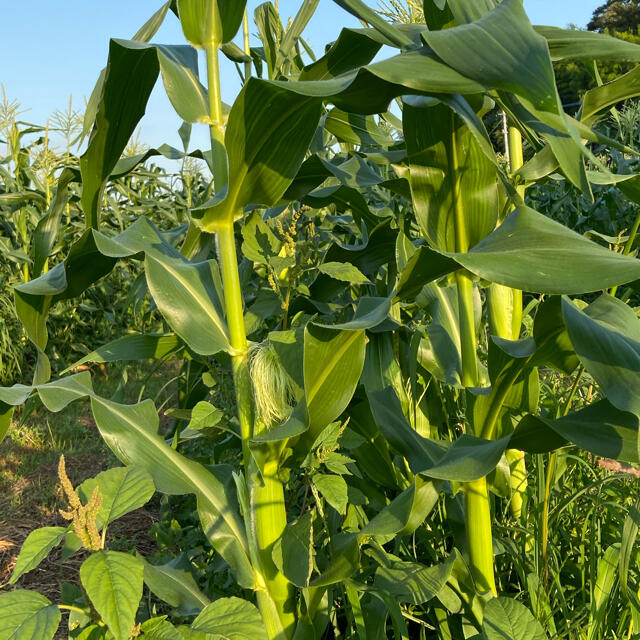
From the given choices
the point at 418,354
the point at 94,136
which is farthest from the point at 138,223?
the point at 418,354

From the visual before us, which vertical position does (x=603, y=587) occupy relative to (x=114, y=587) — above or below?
below

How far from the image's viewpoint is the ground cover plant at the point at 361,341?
0.87 m

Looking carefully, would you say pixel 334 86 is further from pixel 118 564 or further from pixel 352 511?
pixel 352 511

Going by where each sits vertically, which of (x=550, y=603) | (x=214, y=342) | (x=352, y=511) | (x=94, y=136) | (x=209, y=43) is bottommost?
(x=550, y=603)

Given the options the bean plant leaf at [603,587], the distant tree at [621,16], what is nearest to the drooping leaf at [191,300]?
the bean plant leaf at [603,587]

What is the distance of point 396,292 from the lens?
1044 millimetres

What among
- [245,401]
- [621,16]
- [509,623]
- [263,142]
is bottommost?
[509,623]

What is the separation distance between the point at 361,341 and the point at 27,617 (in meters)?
0.60

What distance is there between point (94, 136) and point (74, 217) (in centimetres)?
382

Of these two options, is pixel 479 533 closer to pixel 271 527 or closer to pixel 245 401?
pixel 271 527

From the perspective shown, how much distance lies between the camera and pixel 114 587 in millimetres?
786

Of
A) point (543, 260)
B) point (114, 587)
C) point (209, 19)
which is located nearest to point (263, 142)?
point (209, 19)

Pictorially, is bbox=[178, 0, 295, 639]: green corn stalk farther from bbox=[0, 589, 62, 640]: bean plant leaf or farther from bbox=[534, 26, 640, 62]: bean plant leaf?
bbox=[534, 26, 640, 62]: bean plant leaf

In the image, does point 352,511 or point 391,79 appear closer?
point 391,79
